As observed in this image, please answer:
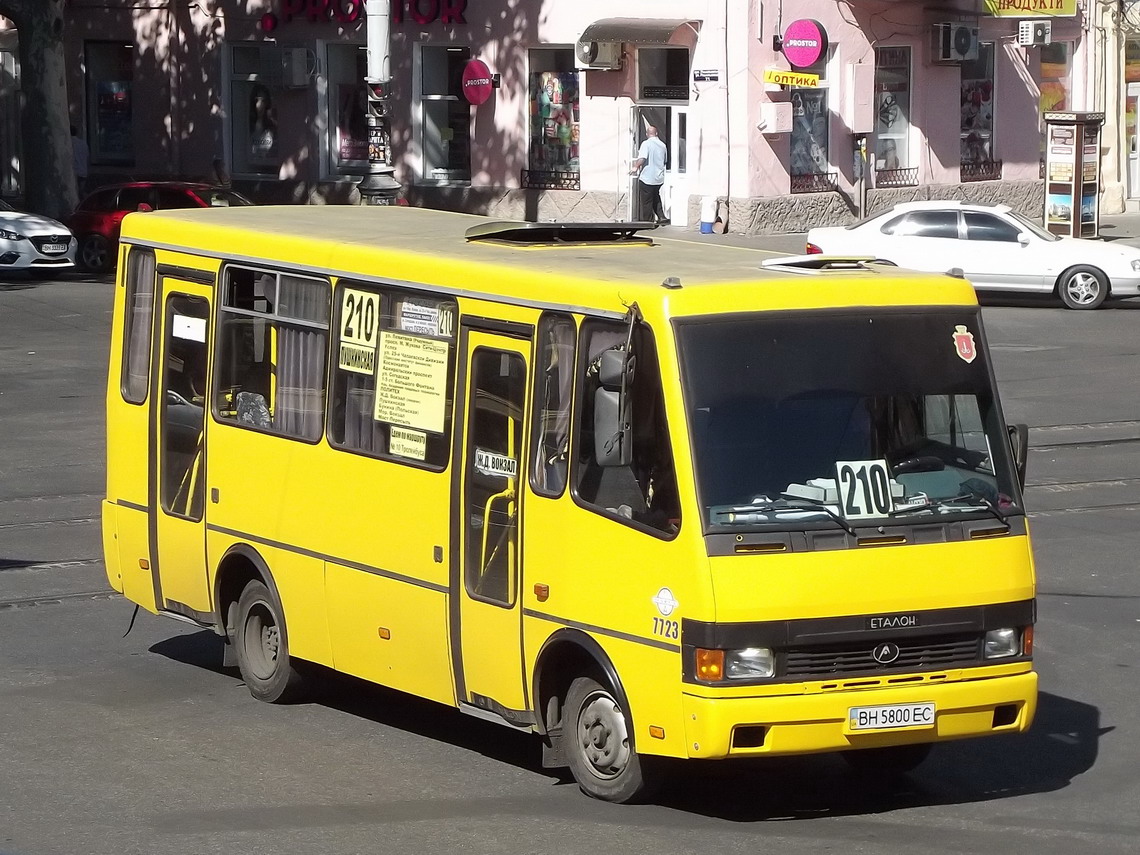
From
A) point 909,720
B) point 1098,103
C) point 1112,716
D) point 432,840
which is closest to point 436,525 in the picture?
point 432,840

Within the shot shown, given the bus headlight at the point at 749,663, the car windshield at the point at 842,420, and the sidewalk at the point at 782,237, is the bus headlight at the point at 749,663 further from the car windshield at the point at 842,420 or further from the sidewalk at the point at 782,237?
the sidewalk at the point at 782,237

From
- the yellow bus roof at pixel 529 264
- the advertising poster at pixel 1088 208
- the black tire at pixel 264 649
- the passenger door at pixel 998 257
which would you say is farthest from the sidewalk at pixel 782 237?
the black tire at pixel 264 649

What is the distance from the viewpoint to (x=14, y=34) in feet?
153

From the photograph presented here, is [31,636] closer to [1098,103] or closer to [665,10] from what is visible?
[665,10]

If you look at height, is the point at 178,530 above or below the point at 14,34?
below

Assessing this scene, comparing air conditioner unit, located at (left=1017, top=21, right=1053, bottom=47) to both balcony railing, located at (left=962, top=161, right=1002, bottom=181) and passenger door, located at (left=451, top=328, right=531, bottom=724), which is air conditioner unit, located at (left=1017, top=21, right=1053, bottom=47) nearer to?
balcony railing, located at (left=962, top=161, right=1002, bottom=181)

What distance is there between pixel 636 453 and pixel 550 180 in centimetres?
3062

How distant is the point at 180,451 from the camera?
33.2ft

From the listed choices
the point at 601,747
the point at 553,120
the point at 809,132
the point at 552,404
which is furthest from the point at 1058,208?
the point at 601,747

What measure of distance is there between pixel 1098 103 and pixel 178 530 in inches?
1342

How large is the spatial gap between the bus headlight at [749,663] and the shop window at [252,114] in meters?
36.2

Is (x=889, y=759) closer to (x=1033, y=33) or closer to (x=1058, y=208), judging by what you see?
(x=1058, y=208)

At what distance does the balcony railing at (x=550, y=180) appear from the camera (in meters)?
37.3

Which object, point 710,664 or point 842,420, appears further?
point 842,420
